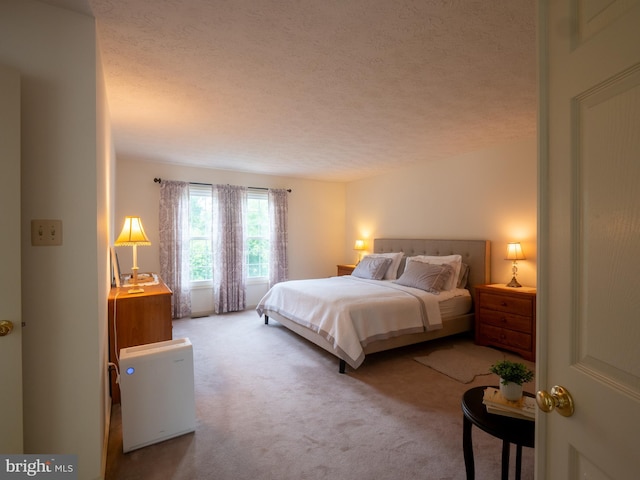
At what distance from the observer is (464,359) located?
3.22 m

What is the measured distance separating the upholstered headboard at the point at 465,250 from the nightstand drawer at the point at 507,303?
38 centimetres

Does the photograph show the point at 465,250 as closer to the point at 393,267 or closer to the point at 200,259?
the point at 393,267

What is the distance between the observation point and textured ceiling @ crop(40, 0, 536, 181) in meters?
1.54

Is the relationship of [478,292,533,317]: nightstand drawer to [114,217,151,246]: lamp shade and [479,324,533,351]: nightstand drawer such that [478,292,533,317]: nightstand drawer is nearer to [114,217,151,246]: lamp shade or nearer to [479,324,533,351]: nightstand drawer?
[479,324,533,351]: nightstand drawer

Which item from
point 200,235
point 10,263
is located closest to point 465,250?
point 200,235

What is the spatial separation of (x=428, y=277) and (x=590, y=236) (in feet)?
10.5

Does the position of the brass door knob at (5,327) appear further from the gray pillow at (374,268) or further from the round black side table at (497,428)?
the gray pillow at (374,268)

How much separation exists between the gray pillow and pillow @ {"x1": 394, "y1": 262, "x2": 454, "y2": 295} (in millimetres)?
578

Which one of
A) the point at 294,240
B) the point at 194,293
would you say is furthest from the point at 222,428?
the point at 294,240

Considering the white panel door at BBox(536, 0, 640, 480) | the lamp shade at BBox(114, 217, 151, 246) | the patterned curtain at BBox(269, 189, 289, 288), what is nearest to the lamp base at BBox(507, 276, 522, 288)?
the white panel door at BBox(536, 0, 640, 480)

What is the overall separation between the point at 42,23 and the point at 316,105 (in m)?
1.72

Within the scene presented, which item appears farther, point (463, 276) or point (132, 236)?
point (463, 276)

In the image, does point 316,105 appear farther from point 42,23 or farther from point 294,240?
point 294,240

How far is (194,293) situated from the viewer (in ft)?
16.4
